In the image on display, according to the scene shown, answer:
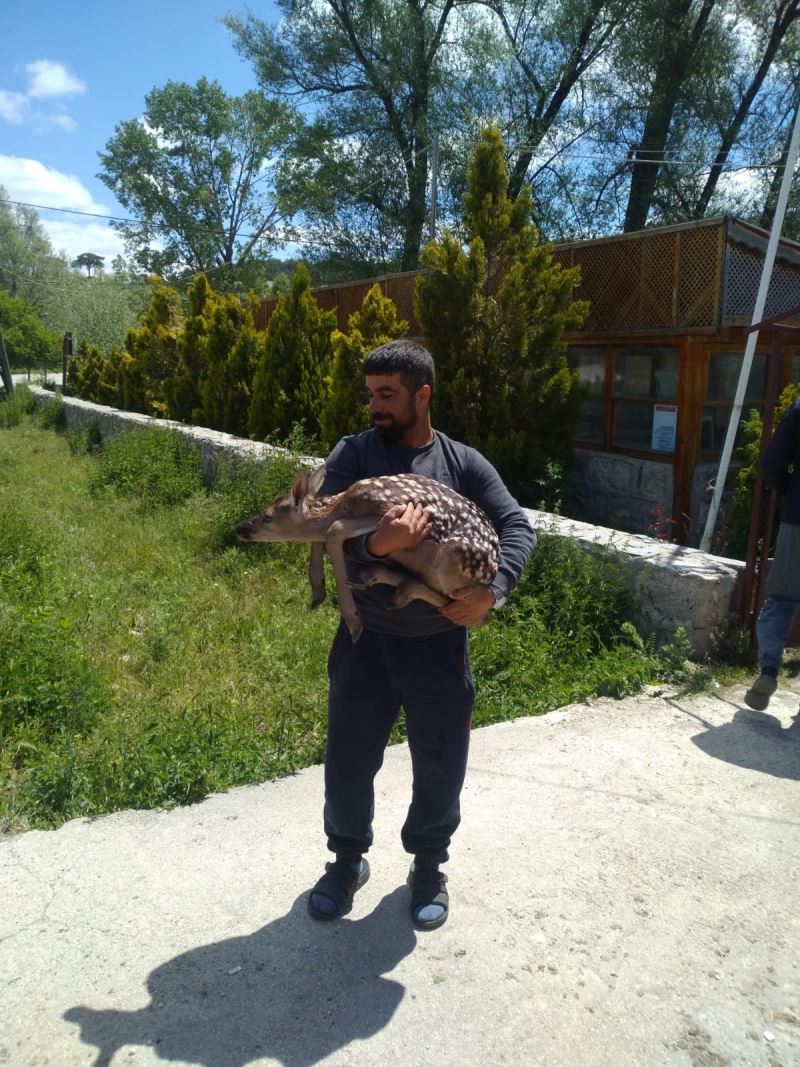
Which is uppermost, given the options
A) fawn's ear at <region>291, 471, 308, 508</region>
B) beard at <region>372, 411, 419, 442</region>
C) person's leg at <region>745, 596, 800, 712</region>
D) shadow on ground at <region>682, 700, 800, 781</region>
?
beard at <region>372, 411, 419, 442</region>

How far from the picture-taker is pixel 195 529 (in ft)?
26.8

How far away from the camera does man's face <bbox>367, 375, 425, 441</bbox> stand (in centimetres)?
254

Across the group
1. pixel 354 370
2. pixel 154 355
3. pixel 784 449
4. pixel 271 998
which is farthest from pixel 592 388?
pixel 154 355

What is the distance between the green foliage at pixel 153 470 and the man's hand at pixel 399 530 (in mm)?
7555

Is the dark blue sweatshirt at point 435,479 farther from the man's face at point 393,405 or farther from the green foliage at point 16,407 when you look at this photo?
the green foliage at point 16,407

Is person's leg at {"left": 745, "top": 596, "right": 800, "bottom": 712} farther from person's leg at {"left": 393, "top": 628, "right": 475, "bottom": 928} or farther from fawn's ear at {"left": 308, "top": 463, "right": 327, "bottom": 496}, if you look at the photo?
fawn's ear at {"left": 308, "top": 463, "right": 327, "bottom": 496}

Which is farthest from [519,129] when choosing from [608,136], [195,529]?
[195,529]

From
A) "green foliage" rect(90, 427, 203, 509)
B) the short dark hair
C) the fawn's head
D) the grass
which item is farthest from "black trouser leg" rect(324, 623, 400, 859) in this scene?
"green foliage" rect(90, 427, 203, 509)

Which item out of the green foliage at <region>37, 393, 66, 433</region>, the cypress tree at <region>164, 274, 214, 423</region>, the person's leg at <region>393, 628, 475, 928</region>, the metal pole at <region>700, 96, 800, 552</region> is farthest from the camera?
the green foliage at <region>37, 393, 66, 433</region>

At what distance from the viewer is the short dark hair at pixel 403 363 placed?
252 cm

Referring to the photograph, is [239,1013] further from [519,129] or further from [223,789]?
[519,129]

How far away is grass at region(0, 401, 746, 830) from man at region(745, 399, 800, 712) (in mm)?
546

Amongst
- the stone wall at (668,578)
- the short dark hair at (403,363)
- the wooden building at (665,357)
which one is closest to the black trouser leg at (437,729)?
the short dark hair at (403,363)

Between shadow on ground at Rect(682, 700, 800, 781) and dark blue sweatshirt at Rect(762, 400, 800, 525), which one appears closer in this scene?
shadow on ground at Rect(682, 700, 800, 781)
